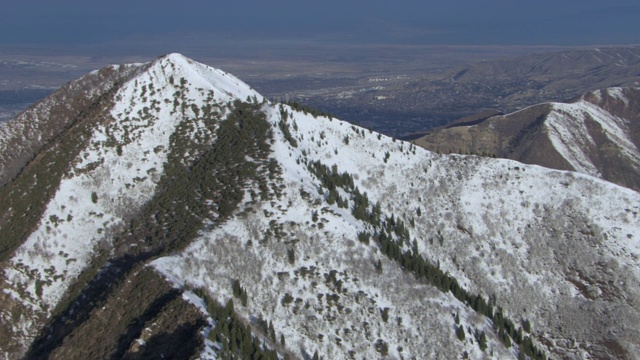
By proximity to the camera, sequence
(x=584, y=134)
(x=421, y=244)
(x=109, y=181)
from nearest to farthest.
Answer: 1. (x=109, y=181)
2. (x=421, y=244)
3. (x=584, y=134)

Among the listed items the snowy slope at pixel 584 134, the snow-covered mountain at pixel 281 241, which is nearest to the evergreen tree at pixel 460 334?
the snow-covered mountain at pixel 281 241

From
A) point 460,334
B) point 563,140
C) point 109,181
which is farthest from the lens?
point 563,140

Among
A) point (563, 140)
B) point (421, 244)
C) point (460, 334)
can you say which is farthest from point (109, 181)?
point (563, 140)

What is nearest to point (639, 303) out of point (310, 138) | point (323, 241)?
point (323, 241)

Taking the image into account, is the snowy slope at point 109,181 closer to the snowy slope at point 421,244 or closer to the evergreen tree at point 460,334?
the snowy slope at point 421,244

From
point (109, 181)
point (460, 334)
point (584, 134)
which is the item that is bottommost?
point (584, 134)

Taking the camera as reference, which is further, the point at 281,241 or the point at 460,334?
the point at 281,241

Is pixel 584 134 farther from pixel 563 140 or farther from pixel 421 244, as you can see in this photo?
pixel 421 244
